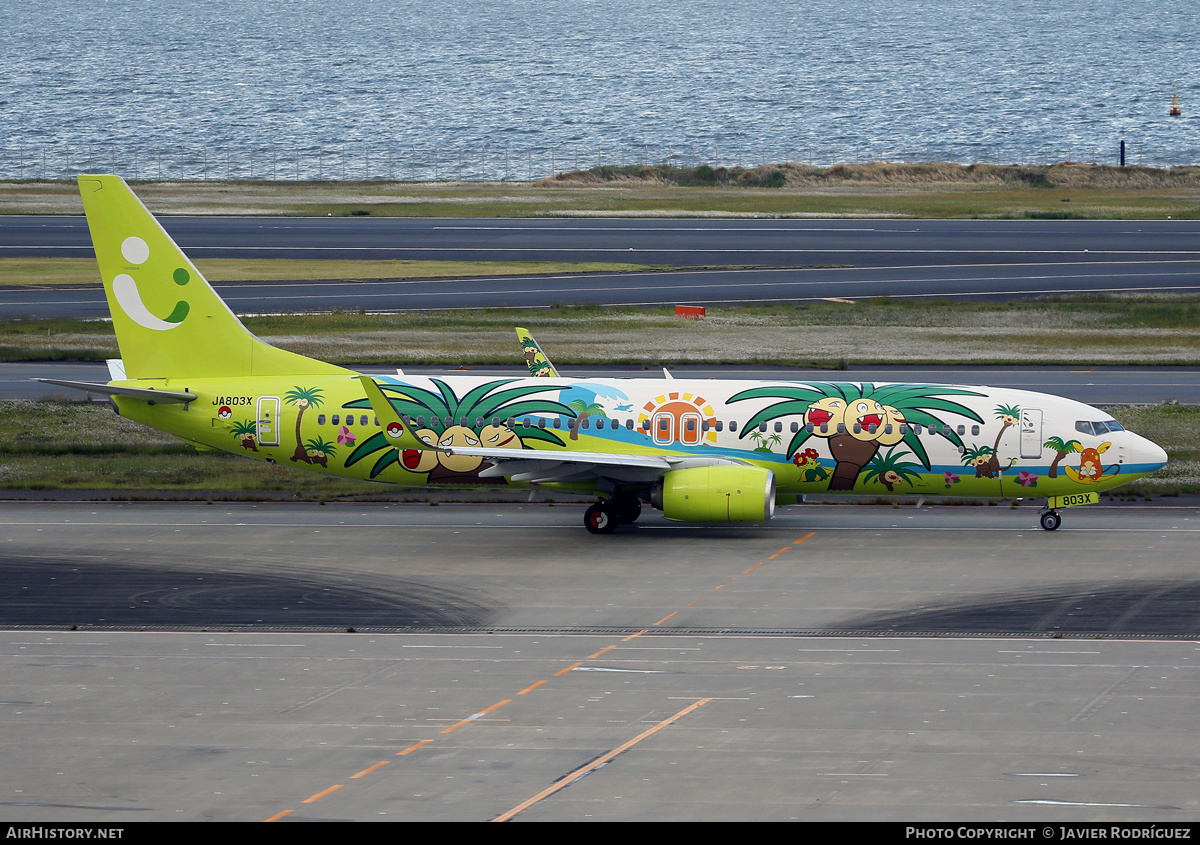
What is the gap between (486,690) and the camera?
2883cm

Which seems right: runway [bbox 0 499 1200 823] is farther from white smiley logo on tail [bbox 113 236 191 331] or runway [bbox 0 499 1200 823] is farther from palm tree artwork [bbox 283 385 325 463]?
white smiley logo on tail [bbox 113 236 191 331]

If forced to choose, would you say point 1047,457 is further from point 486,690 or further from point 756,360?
point 756,360

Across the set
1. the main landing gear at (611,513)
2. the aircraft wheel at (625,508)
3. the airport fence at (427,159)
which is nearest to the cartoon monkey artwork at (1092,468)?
the aircraft wheel at (625,508)

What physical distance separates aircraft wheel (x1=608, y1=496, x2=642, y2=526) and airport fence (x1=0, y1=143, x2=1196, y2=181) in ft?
414

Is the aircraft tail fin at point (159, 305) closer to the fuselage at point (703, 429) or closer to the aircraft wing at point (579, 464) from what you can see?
the fuselage at point (703, 429)

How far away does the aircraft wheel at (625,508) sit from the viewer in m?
43.6

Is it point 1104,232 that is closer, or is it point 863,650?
point 863,650

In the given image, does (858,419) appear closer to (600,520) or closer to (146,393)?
(600,520)

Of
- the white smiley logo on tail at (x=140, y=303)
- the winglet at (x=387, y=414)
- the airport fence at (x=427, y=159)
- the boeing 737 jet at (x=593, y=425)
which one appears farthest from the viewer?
the airport fence at (x=427, y=159)

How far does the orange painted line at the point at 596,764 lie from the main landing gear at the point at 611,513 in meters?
15.6

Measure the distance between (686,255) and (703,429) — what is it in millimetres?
55277

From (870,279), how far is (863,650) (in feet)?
197

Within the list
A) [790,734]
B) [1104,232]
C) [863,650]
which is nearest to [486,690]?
[790,734]

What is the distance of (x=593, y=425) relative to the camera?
4322 centimetres
